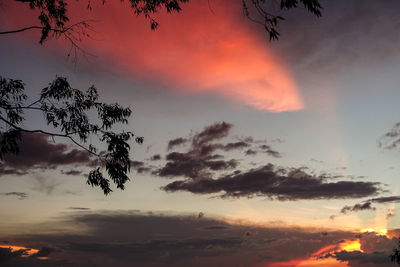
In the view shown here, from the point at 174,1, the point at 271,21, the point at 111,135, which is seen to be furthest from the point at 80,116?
the point at 271,21

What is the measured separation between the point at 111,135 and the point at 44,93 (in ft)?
9.73

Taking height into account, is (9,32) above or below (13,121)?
above

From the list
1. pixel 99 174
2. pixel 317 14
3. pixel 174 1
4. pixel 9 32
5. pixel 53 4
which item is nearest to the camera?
pixel 317 14

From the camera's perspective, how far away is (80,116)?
55.7 ft

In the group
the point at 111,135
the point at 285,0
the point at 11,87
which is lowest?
the point at 111,135

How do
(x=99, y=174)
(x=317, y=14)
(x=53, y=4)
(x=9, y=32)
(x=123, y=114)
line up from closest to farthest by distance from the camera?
(x=317, y=14)
(x=9, y=32)
(x=53, y=4)
(x=99, y=174)
(x=123, y=114)

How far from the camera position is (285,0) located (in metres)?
11.9

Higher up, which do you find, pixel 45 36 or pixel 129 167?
pixel 45 36

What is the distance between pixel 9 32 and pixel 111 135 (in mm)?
5497

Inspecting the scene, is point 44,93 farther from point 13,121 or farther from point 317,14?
point 317,14

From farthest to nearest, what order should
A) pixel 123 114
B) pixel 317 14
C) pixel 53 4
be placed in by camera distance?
pixel 123 114 < pixel 53 4 < pixel 317 14

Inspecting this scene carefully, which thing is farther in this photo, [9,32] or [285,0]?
[9,32]

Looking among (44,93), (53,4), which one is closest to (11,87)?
(44,93)

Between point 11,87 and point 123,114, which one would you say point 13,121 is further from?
point 123,114
